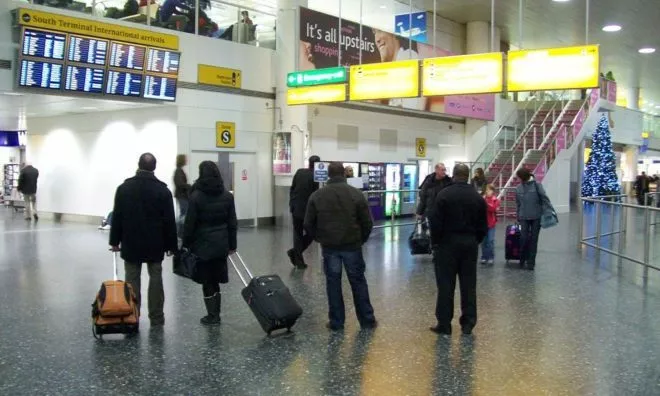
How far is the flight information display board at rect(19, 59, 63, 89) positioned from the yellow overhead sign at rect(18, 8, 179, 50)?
68cm

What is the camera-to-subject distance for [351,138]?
19.0 metres

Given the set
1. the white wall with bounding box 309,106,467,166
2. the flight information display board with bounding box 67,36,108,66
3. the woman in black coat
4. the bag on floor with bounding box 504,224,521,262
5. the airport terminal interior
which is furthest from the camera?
the white wall with bounding box 309,106,467,166

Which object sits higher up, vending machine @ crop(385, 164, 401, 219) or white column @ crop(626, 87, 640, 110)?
white column @ crop(626, 87, 640, 110)

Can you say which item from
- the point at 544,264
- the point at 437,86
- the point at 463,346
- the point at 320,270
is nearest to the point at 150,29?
the point at 437,86

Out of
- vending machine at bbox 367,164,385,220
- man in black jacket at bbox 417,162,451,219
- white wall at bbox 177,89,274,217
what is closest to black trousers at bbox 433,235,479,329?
man in black jacket at bbox 417,162,451,219

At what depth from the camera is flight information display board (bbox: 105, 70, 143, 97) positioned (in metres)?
13.2

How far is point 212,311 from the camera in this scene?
21.2 ft

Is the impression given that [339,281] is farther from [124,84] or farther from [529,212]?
[124,84]

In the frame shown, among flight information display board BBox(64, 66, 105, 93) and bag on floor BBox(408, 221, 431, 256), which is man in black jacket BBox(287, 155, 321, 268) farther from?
flight information display board BBox(64, 66, 105, 93)

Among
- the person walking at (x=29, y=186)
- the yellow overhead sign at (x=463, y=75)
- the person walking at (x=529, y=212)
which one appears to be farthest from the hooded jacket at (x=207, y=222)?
the person walking at (x=29, y=186)

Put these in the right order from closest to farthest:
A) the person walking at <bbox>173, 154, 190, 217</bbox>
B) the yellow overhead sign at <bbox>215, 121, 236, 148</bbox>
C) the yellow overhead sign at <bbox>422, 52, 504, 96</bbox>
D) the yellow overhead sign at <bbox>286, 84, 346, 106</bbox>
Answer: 1. the person walking at <bbox>173, 154, 190, 217</bbox>
2. the yellow overhead sign at <bbox>422, 52, 504, 96</bbox>
3. the yellow overhead sign at <bbox>286, 84, 346, 106</bbox>
4. the yellow overhead sign at <bbox>215, 121, 236, 148</bbox>

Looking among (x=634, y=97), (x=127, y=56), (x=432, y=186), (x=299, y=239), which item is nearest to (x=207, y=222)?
(x=299, y=239)

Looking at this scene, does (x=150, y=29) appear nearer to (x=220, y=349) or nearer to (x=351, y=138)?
A: (x=351, y=138)

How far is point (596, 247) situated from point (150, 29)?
1001 centimetres
